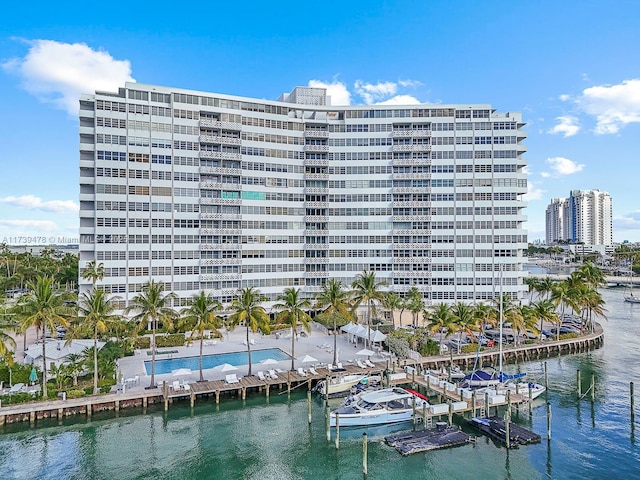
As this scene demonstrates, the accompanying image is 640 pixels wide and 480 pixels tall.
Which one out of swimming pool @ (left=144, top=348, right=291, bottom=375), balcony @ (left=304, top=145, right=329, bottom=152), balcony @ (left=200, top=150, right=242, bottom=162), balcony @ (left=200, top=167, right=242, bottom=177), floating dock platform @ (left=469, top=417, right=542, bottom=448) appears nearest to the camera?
floating dock platform @ (left=469, top=417, right=542, bottom=448)

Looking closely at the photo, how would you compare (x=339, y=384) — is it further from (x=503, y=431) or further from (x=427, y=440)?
(x=503, y=431)

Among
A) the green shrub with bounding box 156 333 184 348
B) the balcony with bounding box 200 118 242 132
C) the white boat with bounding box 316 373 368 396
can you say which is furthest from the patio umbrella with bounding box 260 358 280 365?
the balcony with bounding box 200 118 242 132

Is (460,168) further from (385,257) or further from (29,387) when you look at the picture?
(29,387)

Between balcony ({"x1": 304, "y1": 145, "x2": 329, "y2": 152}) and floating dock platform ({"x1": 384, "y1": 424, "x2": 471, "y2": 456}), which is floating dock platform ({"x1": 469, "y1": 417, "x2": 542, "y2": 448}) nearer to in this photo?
floating dock platform ({"x1": 384, "y1": 424, "x2": 471, "y2": 456})

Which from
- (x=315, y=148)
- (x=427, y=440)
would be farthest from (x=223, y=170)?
(x=427, y=440)

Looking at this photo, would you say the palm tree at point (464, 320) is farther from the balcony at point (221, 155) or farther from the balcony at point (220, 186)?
the balcony at point (221, 155)

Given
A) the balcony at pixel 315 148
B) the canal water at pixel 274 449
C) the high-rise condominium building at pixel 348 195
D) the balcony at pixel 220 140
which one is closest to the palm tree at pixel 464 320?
the canal water at pixel 274 449
